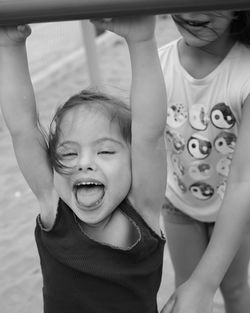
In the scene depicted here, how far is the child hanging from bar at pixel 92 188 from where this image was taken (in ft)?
3.00

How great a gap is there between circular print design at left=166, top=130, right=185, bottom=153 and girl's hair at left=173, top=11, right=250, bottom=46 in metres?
0.21

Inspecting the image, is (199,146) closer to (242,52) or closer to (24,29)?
(242,52)

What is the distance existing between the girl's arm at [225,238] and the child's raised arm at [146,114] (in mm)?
117

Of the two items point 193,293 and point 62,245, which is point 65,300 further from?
point 193,293

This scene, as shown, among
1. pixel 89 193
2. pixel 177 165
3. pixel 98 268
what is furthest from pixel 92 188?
pixel 177 165

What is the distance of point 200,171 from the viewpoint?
120cm

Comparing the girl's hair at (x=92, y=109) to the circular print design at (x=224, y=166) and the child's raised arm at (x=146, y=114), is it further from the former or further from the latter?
the circular print design at (x=224, y=166)

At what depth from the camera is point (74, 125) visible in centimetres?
95

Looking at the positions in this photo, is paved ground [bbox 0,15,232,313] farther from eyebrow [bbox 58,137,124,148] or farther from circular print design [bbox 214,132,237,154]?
eyebrow [bbox 58,137,124,148]

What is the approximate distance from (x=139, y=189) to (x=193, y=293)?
20cm

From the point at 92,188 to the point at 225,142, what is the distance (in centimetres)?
34

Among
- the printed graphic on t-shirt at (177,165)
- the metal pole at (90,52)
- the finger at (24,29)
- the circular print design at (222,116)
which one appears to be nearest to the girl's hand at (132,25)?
the finger at (24,29)

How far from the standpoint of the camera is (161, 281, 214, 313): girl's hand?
1.00 metres

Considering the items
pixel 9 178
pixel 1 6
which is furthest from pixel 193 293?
pixel 9 178
